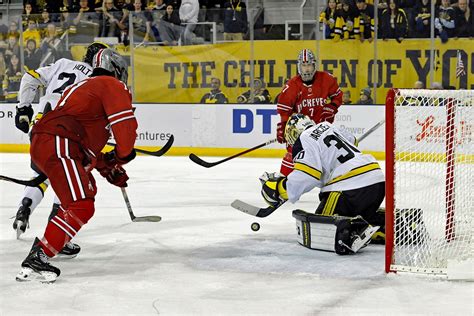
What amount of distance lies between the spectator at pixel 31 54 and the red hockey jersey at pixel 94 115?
20.7 feet

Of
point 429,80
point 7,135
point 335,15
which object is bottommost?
point 7,135

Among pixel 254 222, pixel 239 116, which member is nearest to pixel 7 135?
pixel 239 116

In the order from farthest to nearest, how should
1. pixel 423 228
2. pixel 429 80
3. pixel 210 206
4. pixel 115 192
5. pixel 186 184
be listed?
1. pixel 429 80
2. pixel 186 184
3. pixel 115 192
4. pixel 210 206
5. pixel 423 228

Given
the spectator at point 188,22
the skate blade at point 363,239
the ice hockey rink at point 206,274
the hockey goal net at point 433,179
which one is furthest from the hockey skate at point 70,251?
the spectator at point 188,22

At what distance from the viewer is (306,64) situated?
18.6 feet

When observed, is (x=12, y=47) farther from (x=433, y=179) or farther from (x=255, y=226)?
(x=433, y=179)

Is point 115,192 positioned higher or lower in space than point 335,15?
lower

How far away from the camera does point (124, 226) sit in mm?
4539

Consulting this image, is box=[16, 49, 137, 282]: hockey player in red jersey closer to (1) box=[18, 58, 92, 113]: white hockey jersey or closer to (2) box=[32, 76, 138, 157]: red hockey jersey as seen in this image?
(2) box=[32, 76, 138, 157]: red hockey jersey

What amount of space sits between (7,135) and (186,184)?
12.5ft

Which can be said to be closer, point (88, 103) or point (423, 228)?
point (88, 103)

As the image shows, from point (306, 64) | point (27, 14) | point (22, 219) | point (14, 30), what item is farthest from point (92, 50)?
point (27, 14)

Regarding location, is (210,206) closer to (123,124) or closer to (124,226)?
(124,226)

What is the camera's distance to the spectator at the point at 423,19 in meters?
8.07
